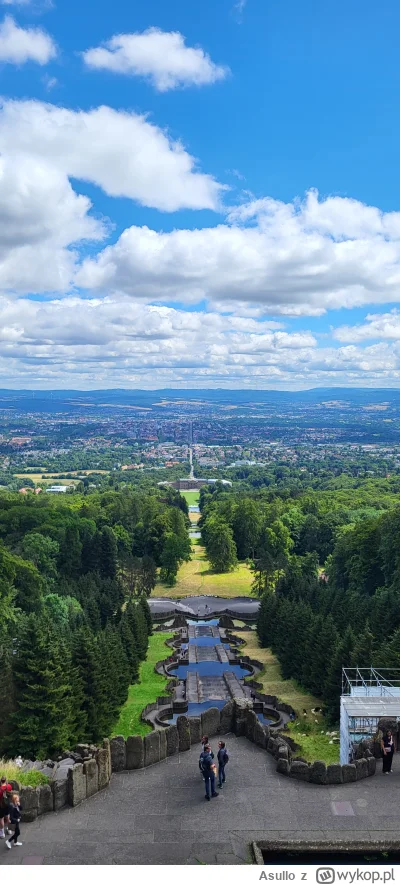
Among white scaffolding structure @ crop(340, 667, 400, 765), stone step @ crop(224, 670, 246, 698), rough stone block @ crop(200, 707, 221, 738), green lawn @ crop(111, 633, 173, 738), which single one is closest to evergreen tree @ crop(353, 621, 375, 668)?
stone step @ crop(224, 670, 246, 698)

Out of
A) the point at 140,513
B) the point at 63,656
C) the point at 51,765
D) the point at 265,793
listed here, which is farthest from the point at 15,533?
the point at 265,793

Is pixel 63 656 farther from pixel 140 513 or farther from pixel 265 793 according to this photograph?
pixel 140 513

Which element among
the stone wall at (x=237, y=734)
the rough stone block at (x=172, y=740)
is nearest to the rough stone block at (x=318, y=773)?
the stone wall at (x=237, y=734)

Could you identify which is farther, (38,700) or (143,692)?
(143,692)

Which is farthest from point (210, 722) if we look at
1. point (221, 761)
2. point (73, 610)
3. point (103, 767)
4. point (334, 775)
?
point (73, 610)

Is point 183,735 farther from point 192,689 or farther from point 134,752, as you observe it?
point 192,689

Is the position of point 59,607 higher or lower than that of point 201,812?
lower
